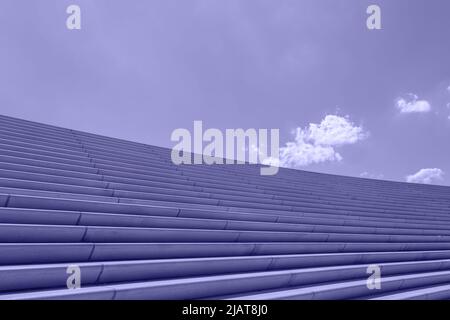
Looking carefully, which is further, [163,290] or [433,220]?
[433,220]

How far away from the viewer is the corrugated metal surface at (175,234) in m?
2.83

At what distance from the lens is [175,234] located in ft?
12.6

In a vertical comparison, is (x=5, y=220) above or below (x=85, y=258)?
above

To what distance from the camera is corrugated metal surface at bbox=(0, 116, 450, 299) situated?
9.27 feet

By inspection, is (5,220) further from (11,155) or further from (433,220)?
(433,220)

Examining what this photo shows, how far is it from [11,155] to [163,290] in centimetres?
375

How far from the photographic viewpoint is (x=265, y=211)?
6023 mm
